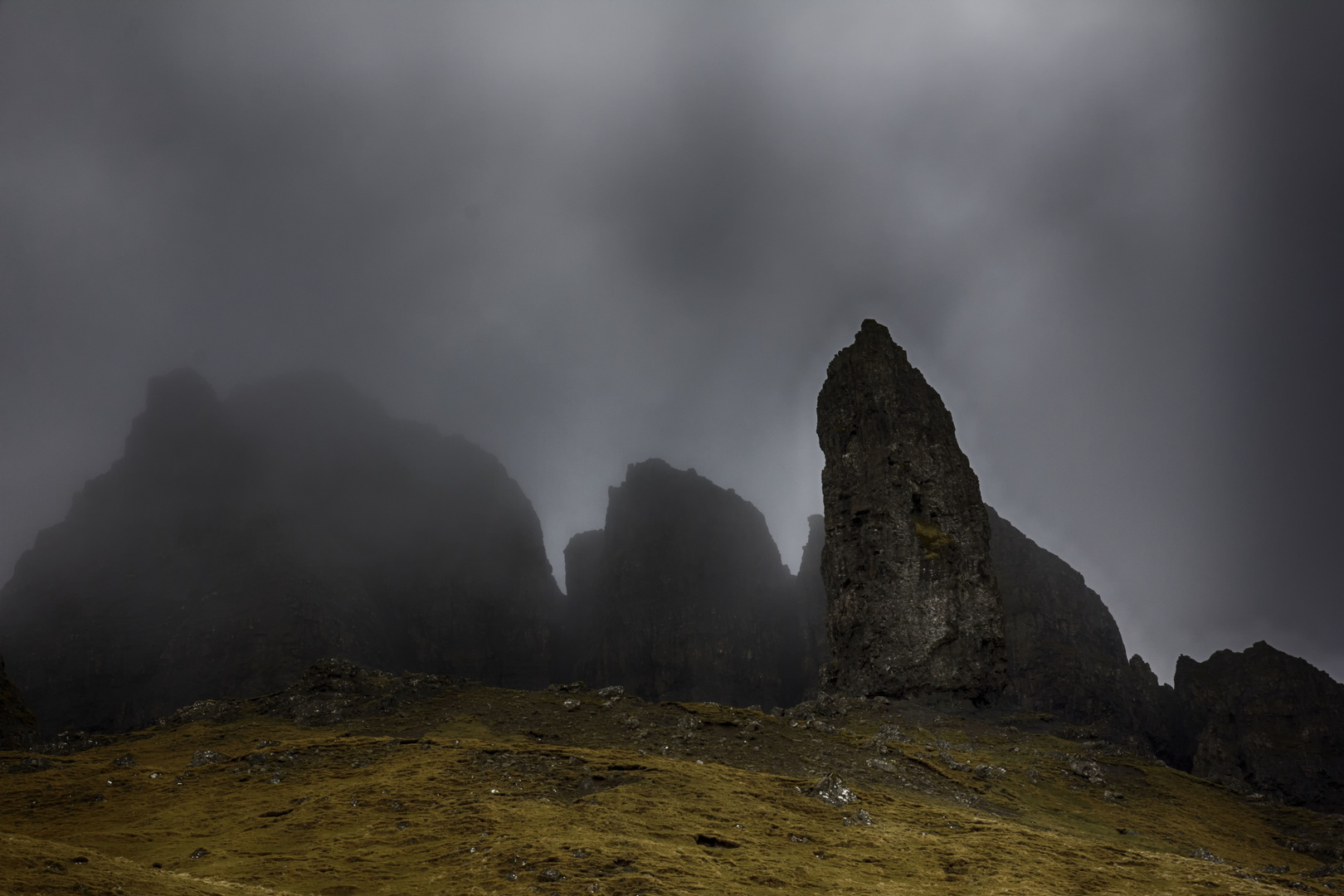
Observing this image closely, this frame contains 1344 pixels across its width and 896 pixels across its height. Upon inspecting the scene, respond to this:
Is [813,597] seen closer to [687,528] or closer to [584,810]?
[687,528]

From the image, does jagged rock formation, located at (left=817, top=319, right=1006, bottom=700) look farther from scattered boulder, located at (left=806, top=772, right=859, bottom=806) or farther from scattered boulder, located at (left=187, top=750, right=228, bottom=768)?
scattered boulder, located at (left=187, top=750, right=228, bottom=768)

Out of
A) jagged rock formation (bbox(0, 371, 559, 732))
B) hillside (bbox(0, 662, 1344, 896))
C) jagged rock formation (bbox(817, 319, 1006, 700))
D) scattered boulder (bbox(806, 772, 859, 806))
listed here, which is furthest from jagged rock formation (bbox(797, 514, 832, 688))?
scattered boulder (bbox(806, 772, 859, 806))

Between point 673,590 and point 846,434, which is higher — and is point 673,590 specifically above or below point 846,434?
below

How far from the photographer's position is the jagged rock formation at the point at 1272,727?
260 ft

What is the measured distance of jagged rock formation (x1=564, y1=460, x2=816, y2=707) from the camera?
395 feet

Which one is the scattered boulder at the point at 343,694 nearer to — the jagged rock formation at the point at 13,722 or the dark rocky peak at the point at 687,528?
the jagged rock formation at the point at 13,722

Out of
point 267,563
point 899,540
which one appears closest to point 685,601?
point 267,563

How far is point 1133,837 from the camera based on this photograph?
2728cm

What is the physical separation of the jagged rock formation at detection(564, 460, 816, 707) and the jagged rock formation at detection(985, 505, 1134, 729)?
30.6 m

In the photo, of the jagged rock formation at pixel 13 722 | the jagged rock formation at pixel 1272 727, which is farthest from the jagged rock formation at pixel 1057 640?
the jagged rock formation at pixel 13 722

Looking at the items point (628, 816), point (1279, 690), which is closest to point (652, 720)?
point (628, 816)

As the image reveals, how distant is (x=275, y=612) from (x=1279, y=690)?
118758 mm

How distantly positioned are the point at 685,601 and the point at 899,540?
78.8m

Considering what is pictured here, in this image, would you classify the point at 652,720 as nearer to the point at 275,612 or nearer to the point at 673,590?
the point at 275,612
